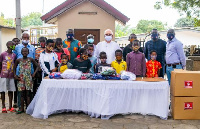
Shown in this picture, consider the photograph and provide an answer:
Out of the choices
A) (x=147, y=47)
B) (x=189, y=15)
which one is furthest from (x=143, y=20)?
(x=147, y=47)

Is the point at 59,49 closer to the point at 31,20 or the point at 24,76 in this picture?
the point at 24,76

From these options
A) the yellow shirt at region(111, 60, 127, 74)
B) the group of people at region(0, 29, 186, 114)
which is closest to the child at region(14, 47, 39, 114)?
the group of people at region(0, 29, 186, 114)

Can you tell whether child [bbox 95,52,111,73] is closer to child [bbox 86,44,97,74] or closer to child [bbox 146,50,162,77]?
child [bbox 86,44,97,74]

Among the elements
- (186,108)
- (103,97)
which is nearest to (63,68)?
(103,97)

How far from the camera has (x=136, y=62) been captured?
6215 mm

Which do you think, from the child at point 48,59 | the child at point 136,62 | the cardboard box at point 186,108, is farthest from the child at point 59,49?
→ the cardboard box at point 186,108

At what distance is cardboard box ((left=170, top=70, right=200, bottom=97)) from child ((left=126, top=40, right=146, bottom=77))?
858 millimetres

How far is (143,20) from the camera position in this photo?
62531mm

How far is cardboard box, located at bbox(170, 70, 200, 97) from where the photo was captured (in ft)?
18.6

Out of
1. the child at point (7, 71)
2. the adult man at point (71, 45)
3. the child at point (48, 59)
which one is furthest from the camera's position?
the adult man at point (71, 45)

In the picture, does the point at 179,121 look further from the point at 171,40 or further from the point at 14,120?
the point at 14,120

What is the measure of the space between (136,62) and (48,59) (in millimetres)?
1999

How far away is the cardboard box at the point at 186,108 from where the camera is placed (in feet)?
18.6

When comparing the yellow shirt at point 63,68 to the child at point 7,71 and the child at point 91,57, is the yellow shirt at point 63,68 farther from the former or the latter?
the child at point 7,71
